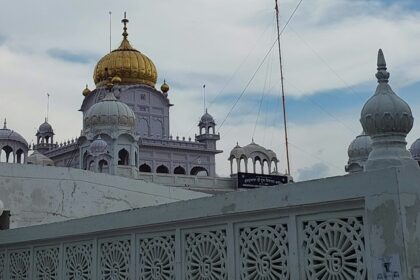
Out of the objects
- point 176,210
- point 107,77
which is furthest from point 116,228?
point 107,77

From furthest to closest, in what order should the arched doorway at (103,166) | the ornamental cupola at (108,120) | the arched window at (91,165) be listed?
the ornamental cupola at (108,120)
the arched window at (91,165)
the arched doorway at (103,166)

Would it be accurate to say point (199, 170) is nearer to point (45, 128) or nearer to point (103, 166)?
point (103, 166)

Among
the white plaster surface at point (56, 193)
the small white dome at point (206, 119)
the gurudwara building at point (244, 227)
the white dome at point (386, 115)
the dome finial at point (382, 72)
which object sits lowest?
the gurudwara building at point (244, 227)

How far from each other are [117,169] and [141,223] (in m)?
21.8

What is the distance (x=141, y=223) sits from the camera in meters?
7.61

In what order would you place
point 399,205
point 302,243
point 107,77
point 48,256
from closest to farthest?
point 399,205 < point 302,243 < point 48,256 < point 107,77

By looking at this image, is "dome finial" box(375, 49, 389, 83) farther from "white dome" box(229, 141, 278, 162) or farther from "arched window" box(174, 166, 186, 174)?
"arched window" box(174, 166, 186, 174)

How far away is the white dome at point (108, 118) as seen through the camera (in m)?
31.6

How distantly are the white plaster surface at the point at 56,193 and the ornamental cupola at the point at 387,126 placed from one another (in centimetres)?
889

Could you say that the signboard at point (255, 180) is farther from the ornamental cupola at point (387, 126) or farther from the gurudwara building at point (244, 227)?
the ornamental cupola at point (387, 126)

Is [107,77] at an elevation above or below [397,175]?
above

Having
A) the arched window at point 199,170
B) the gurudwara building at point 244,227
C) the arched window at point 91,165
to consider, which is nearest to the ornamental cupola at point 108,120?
the arched window at point 91,165

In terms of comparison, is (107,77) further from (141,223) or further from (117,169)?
(141,223)

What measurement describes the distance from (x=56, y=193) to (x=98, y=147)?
1604 cm
